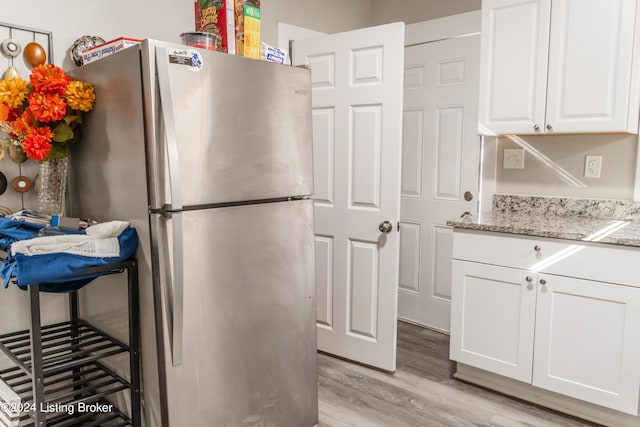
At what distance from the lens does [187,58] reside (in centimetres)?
149

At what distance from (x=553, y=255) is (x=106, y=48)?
6.93 feet

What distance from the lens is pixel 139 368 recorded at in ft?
5.25

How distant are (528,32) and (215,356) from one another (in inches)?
85.2

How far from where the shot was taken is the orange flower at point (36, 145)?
160 cm

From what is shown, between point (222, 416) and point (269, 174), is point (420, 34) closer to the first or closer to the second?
point (269, 174)

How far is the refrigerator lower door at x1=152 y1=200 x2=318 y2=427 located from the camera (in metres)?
1.55

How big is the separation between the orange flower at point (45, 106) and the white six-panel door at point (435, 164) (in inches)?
94.0

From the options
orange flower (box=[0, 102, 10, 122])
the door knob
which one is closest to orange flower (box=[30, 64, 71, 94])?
orange flower (box=[0, 102, 10, 122])

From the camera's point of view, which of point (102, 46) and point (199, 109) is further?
point (102, 46)

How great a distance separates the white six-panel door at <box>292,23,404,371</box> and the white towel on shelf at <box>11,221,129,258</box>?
1.41 m

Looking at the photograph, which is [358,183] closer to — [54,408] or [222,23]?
[222,23]

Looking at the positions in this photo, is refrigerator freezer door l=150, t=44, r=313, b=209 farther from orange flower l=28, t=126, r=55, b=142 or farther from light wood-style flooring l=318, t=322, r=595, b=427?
light wood-style flooring l=318, t=322, r=595, b=427

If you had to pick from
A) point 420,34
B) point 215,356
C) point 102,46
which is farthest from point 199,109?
point 420,34

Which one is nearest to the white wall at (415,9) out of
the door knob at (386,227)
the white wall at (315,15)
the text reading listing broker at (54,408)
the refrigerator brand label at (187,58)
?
the white wall at (315,15)
